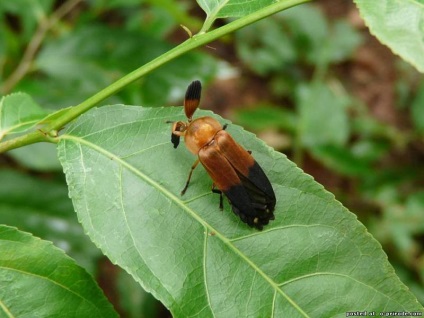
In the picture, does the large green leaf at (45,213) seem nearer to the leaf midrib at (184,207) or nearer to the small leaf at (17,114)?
the small leaf at (17,114)

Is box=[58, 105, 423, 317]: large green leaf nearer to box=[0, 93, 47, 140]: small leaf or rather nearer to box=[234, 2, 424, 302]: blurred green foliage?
box=[0, 93, 47, 140]: small leaf

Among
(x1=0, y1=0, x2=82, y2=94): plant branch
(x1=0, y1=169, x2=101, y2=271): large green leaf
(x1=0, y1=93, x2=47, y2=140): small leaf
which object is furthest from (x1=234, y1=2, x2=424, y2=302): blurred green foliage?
(x1=0, y1=93, x2=47, y2=140): small leaf

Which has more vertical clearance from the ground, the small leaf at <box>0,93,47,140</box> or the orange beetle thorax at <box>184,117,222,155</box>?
the small leaf at <box>0,93,47,140</box>

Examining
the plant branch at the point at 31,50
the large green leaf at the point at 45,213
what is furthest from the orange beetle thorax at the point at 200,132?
the plant branch at the point at 31,50

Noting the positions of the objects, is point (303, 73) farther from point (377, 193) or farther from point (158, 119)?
point (158, 119)

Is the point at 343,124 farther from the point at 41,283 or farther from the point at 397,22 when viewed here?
the point at 41,283

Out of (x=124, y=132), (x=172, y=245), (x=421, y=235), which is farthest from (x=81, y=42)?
(x=421, y=235)
